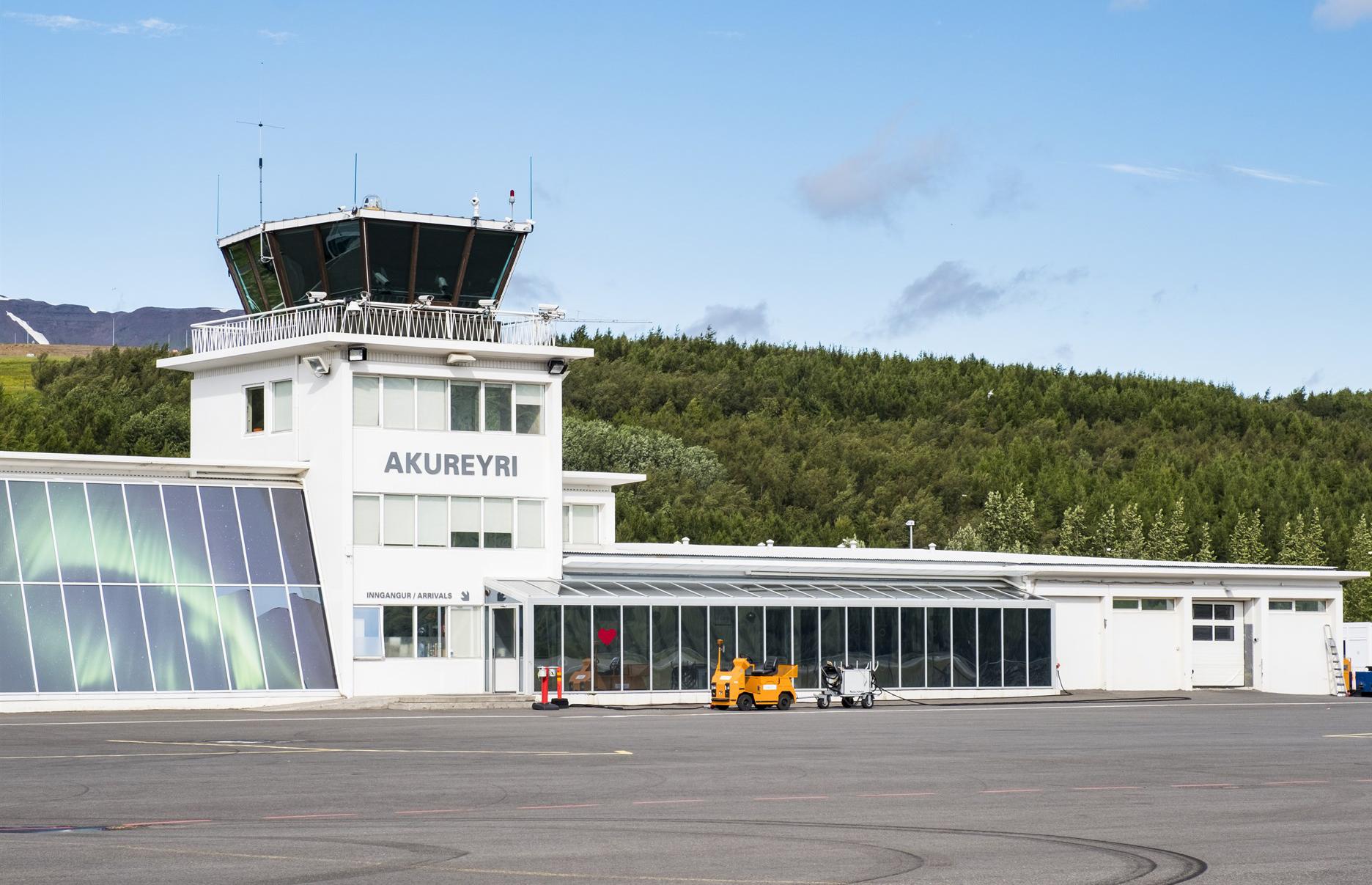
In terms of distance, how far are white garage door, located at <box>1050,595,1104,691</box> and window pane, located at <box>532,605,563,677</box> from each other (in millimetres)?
19293

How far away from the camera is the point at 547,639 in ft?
158

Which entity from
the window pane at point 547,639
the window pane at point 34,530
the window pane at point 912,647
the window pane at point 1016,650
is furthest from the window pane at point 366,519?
the window pane at point 1016,650

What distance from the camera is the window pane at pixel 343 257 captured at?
158 feet

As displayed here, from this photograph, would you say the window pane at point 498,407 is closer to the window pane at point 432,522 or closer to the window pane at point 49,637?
the window pane at point 432,522

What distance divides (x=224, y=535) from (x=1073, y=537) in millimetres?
75055

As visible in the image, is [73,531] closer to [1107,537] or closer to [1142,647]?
[1142,647]

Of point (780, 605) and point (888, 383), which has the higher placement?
point (888, 383)

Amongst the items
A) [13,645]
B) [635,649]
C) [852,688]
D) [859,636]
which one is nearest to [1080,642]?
[859,636]

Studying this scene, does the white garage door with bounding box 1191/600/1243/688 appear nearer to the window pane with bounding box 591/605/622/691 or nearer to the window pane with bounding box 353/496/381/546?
the window pane with bounding box 591/605/622/691

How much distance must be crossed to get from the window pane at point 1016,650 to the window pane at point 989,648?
1.05 feet

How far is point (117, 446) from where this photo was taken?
368 feet

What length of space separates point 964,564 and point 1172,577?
786 cm

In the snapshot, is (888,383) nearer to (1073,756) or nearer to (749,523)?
(749,523)

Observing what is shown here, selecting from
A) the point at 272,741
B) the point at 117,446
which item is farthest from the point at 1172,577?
the point at 117,446
